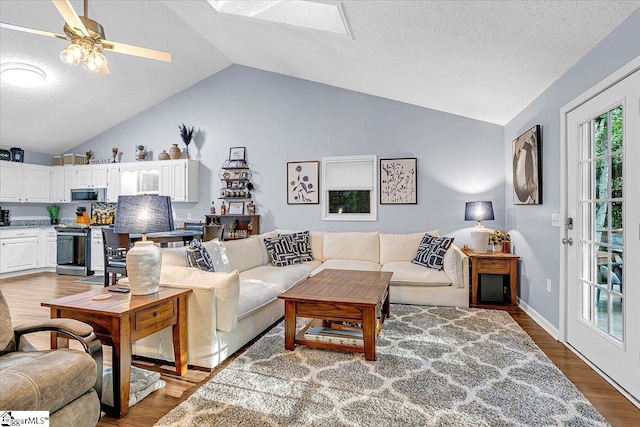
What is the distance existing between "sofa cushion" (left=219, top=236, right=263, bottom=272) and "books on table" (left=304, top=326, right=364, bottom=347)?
4.49 ft

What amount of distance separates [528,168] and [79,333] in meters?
4.14

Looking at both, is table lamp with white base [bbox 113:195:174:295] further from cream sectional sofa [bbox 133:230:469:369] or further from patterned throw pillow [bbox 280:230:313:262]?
patterned throw pillow [bbox 280:230:313:262]

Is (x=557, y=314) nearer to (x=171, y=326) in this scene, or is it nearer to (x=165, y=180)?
(x=171, y=326)

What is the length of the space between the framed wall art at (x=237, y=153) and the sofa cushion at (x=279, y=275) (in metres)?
2.27

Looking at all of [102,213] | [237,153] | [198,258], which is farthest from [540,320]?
[102,213]

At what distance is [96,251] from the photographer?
6.00m

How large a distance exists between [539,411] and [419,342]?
102 centimetres

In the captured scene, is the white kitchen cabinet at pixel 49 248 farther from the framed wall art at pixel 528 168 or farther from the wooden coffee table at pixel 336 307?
the framed wall art at pixel 528 168

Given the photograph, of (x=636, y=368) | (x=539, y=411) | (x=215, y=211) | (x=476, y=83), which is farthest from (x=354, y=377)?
(x=215, y=211)

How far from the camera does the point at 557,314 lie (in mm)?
2996

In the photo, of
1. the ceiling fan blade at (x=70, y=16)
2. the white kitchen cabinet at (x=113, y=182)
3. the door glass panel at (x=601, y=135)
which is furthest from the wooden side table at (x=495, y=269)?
the white kitchen cabinet at (x=113, y=182)

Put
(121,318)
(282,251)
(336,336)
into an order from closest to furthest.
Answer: (121,318)
(336,336)
(282,251)

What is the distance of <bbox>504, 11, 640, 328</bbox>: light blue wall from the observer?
218 centimetres

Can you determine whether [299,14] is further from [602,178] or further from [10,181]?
[10,181]
